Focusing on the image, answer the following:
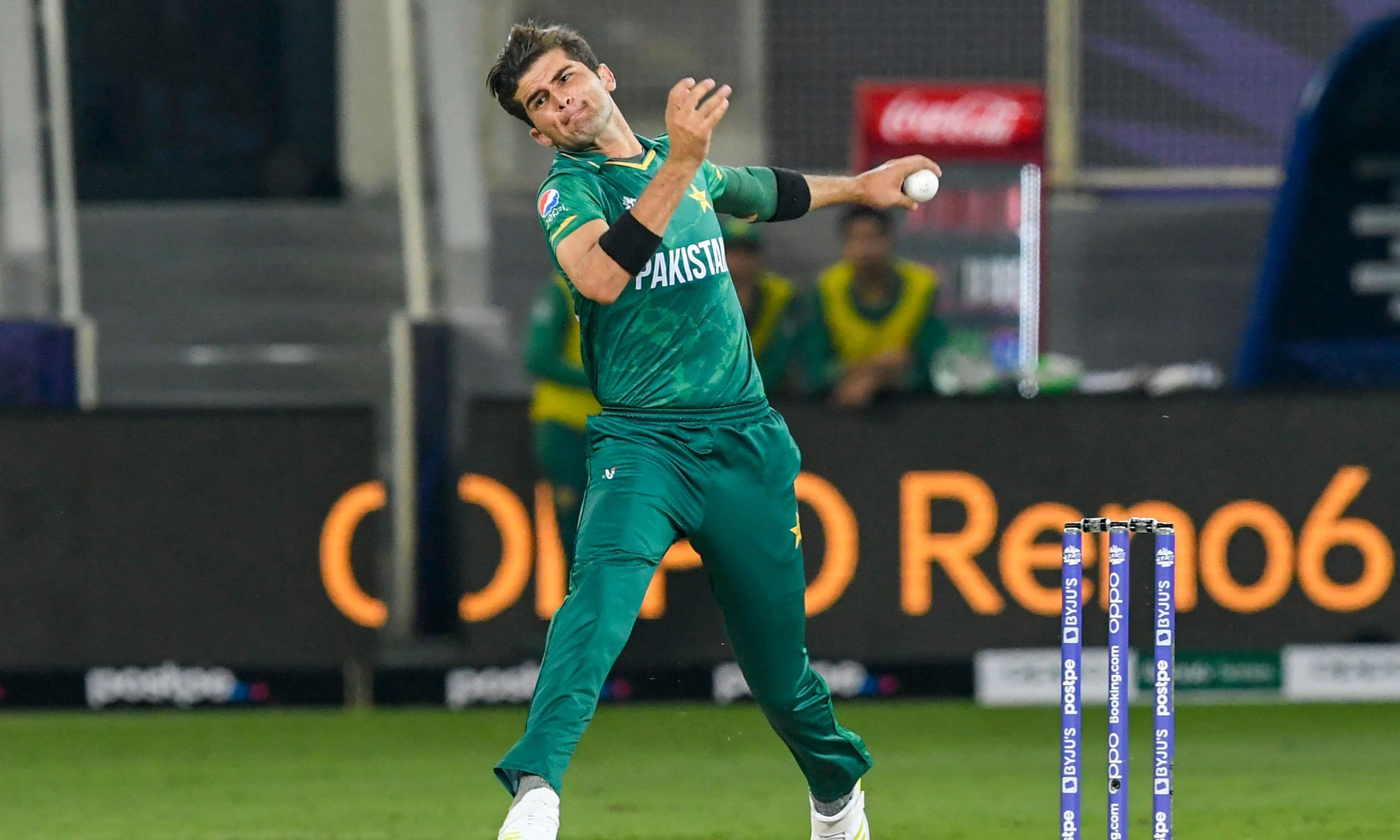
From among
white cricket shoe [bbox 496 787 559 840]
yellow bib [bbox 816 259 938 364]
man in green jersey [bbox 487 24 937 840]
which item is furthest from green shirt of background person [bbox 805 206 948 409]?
white cricket shoe [bbox 496 787 559 840]

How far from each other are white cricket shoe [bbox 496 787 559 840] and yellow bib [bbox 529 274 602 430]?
14.7ft

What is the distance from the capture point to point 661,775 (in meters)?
7.83

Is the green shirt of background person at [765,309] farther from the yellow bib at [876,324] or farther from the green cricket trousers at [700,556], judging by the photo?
the green cricket trousers at [700,556]

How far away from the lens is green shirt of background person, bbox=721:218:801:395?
9.34m

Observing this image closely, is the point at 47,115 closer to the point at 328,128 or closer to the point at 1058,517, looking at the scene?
the point at 328,128

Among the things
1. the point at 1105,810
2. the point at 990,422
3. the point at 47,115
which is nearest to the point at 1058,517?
the point at 990,422

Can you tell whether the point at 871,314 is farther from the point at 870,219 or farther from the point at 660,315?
the point at 660,315

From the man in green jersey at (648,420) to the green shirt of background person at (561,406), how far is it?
12.3 ft

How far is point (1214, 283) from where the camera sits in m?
16.2

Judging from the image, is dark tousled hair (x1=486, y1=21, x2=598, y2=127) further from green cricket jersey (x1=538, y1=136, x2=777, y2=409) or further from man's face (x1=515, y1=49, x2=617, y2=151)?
green cricket jersey (x1=538, y1=136, x2=777, y2=409)

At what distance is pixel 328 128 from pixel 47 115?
3.78 metres

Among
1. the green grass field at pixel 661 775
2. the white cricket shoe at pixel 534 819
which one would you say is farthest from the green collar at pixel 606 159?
the green grass field at pixel 661 775

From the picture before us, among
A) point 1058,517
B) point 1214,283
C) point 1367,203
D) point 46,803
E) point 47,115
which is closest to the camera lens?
point 46,803

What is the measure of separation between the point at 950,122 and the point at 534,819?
38.3 feet
